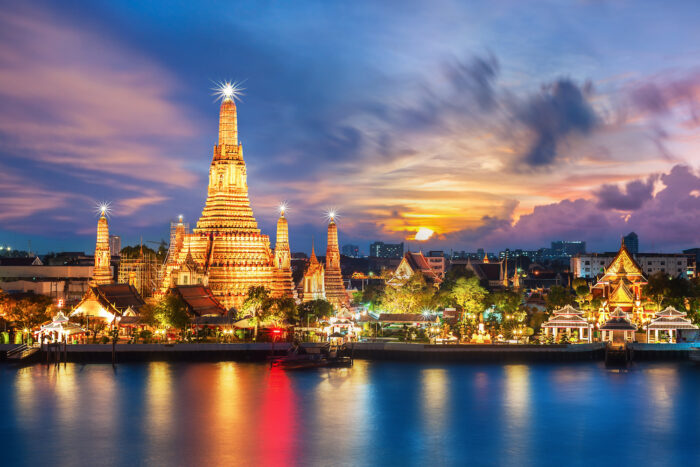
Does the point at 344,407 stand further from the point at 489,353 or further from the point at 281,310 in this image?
the point at 281,310

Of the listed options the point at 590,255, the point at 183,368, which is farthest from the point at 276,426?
the point at 590,255

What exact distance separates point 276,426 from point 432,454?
296 inches

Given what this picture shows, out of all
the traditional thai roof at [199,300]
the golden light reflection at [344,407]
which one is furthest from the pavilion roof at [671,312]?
the traditional thai roof at [199,300]

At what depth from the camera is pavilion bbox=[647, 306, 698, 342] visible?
56656 millimetres

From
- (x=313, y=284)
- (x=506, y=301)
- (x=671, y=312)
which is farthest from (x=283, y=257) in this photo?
(x=671, y=312)

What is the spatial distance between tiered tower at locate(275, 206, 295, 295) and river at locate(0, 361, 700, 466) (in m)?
14.9

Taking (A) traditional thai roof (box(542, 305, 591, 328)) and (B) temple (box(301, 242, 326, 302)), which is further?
(B) temple (box(301, 242, 326, 302))

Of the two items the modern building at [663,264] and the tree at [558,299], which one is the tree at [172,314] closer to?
the tree at [558,299]

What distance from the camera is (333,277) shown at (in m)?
73.6

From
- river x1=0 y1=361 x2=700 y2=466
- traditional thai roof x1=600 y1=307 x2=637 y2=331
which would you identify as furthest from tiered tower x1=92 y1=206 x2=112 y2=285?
traditional thai roof x1=600 y1=307 x2=637 y2=331

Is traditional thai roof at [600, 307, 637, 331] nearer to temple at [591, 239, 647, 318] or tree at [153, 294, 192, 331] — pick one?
temple at [591, 239, 647, 318]

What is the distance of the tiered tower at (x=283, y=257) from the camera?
66.8m

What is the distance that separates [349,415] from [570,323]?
78.0 ft

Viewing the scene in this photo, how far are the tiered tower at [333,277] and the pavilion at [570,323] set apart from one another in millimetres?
19550
